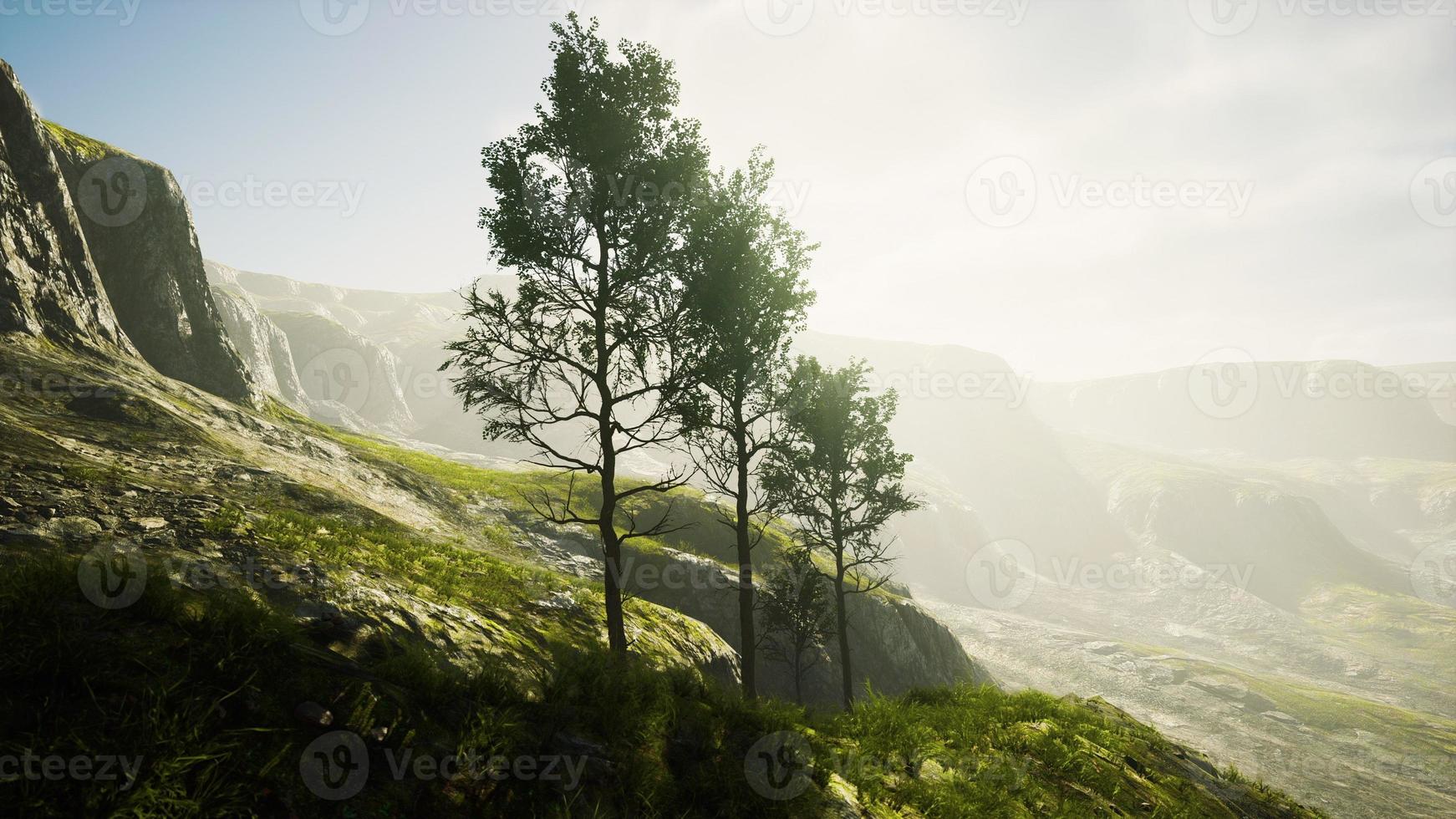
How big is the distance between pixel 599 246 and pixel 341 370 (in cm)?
18839

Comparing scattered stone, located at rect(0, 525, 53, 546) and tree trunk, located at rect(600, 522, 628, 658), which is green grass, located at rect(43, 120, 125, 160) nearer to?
scattered stone, located at rect(0, 525, 53, 546)

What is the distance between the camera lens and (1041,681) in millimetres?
81750

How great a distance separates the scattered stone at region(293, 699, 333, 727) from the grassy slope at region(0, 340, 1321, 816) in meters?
0.09

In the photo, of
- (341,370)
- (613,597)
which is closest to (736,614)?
(613,597)

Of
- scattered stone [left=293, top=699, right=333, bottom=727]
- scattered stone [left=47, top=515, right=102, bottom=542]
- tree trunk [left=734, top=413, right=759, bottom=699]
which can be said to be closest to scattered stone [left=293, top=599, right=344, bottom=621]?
scattered stone [left=47, top=515, right=102, bottom=542]

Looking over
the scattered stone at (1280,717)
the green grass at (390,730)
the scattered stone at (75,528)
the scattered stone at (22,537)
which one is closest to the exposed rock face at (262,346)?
the scattered stone at (75,528)

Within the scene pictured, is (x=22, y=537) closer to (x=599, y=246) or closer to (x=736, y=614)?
(x=599, y=246)

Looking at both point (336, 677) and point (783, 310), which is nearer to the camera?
point (336, 677)

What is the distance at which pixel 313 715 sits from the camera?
481 centimetres

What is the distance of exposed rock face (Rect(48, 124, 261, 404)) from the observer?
106 feet

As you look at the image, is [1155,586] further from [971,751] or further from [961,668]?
[971,751]

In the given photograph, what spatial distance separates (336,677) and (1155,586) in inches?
7948

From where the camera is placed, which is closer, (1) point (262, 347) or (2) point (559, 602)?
(2) point (559, 602)

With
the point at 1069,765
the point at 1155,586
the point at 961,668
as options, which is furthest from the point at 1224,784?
the point at 1155,586
